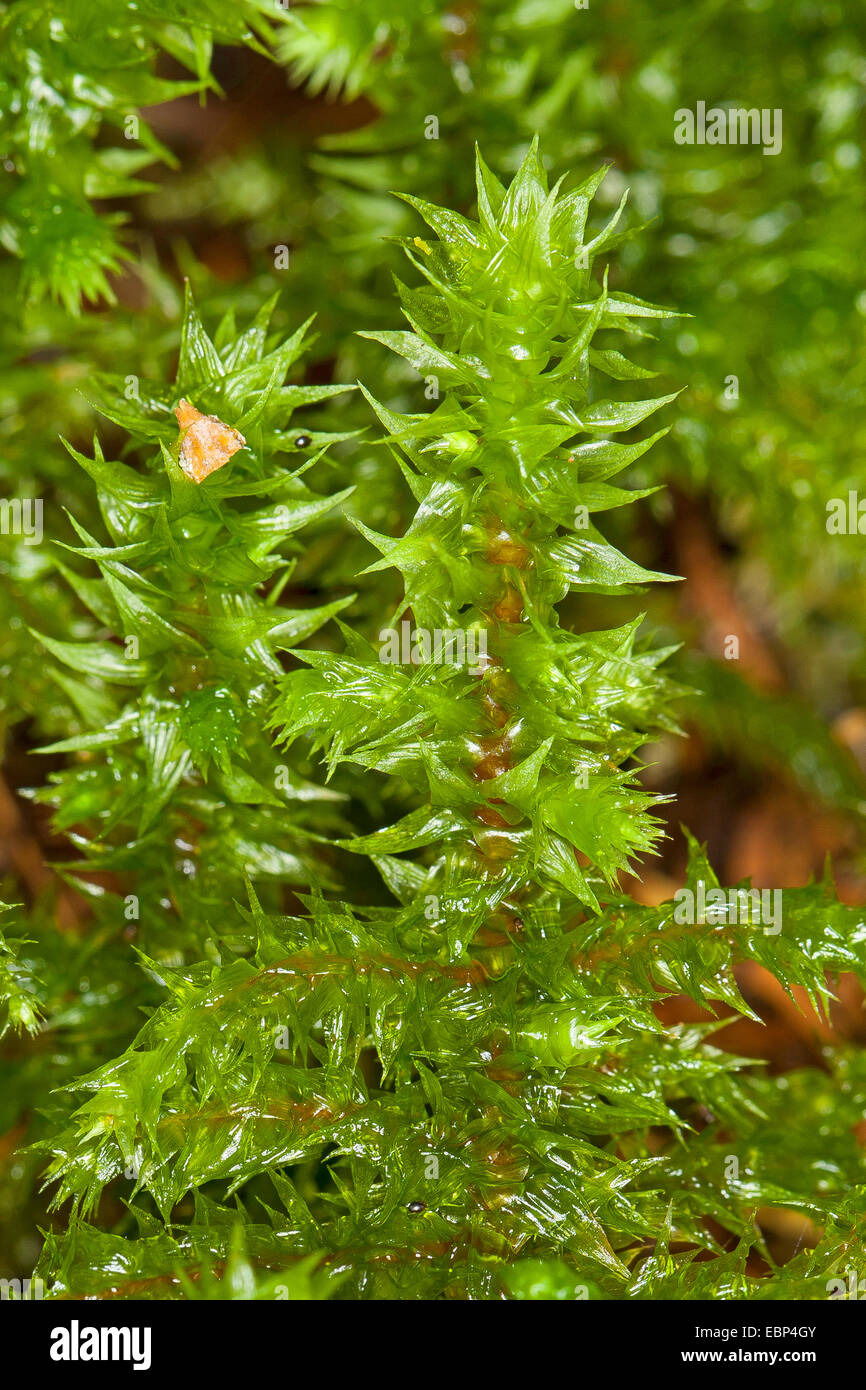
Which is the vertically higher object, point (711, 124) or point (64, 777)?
point (711, 124)

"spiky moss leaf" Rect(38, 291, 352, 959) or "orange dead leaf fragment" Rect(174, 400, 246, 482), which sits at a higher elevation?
"orange dead leaf fragment" Rect(174, 400, 246, 482)

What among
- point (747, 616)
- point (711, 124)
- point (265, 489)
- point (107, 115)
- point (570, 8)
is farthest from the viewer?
point (747, 616)

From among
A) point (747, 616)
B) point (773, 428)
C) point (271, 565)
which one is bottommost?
point (271, 565)

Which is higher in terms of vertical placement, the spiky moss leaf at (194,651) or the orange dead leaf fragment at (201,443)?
the orange dead leaf fragment at (201,443)

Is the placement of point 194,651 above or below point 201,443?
below
